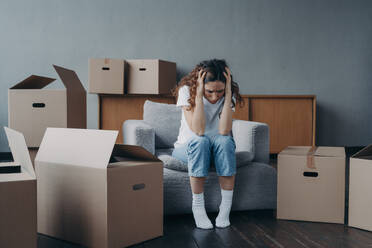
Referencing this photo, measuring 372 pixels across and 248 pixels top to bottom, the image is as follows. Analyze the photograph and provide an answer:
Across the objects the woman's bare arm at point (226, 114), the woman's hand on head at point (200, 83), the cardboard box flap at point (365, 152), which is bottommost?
the cardboard box flap at point (365, 152)

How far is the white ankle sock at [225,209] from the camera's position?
183cm

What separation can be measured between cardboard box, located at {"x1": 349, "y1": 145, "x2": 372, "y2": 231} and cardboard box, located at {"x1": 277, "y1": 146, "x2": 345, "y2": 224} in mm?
49

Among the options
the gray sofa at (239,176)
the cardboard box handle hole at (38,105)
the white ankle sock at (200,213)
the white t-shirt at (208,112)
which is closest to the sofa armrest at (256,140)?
the gray sofa at (239,176)

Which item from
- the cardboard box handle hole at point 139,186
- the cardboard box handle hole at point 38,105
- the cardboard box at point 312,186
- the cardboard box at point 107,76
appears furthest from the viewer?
the cardboard box at point 107,76

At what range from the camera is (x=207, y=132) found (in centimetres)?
199

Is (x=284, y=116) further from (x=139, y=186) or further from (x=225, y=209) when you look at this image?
(x=139, y=186)

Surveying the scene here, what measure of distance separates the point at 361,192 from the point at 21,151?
59.7 inches

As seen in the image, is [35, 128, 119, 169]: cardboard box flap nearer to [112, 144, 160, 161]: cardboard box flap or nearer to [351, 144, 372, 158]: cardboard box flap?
[112, 144, 160, 161]: cardboard box flap

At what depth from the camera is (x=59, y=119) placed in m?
1.95

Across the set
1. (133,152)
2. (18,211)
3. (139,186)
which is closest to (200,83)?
(133,152)

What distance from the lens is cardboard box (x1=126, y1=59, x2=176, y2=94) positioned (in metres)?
3.72

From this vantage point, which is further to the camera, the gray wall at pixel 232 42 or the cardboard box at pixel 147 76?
the gray wall at pixel 232 42

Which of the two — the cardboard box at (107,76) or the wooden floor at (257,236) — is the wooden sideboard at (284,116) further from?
the wooden floor at (257,236)

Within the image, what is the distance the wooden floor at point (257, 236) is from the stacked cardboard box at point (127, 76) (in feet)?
6.64
